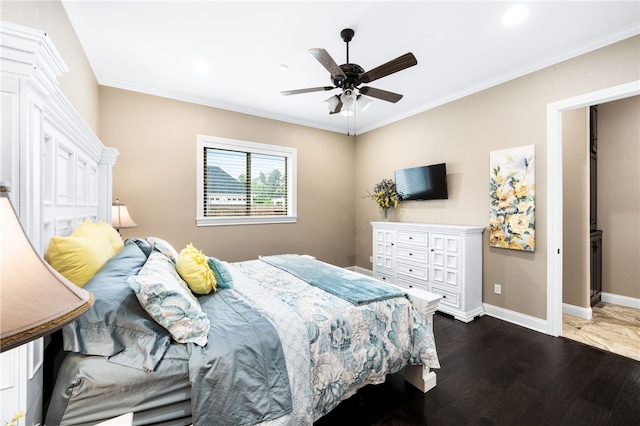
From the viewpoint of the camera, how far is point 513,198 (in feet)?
10.2

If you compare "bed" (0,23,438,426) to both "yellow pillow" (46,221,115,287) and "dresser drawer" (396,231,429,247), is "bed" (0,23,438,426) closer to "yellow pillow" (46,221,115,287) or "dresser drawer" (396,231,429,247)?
"yellow pillow" (46,221,115,287)

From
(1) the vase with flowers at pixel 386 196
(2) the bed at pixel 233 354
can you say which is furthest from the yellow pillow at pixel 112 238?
(1) the vase with flowers at pixel 386 196

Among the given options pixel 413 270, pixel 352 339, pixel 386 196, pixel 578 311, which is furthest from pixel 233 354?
pixel 578 311

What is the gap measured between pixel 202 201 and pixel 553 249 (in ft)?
14.1

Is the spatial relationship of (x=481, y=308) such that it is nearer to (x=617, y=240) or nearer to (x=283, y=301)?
(x=617, y=240)

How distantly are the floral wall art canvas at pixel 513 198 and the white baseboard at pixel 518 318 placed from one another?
0.76 metres

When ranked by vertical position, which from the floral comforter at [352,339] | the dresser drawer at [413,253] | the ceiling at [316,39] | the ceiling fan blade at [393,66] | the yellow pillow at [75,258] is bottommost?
the floral comforter at [352,339]

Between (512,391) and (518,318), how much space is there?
1.42 meters

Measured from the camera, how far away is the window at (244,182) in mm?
3969

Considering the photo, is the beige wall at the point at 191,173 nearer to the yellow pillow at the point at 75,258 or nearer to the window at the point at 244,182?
the window at the point at 244,182

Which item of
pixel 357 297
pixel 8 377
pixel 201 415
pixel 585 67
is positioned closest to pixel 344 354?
pixel 357 297

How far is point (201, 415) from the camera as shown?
1.13m

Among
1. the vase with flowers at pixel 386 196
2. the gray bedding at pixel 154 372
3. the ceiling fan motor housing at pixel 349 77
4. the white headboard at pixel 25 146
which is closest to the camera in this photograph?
the white headboard at pixel 25 146

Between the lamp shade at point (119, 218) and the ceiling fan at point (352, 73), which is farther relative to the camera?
the lamp shade at point (119, 218)
